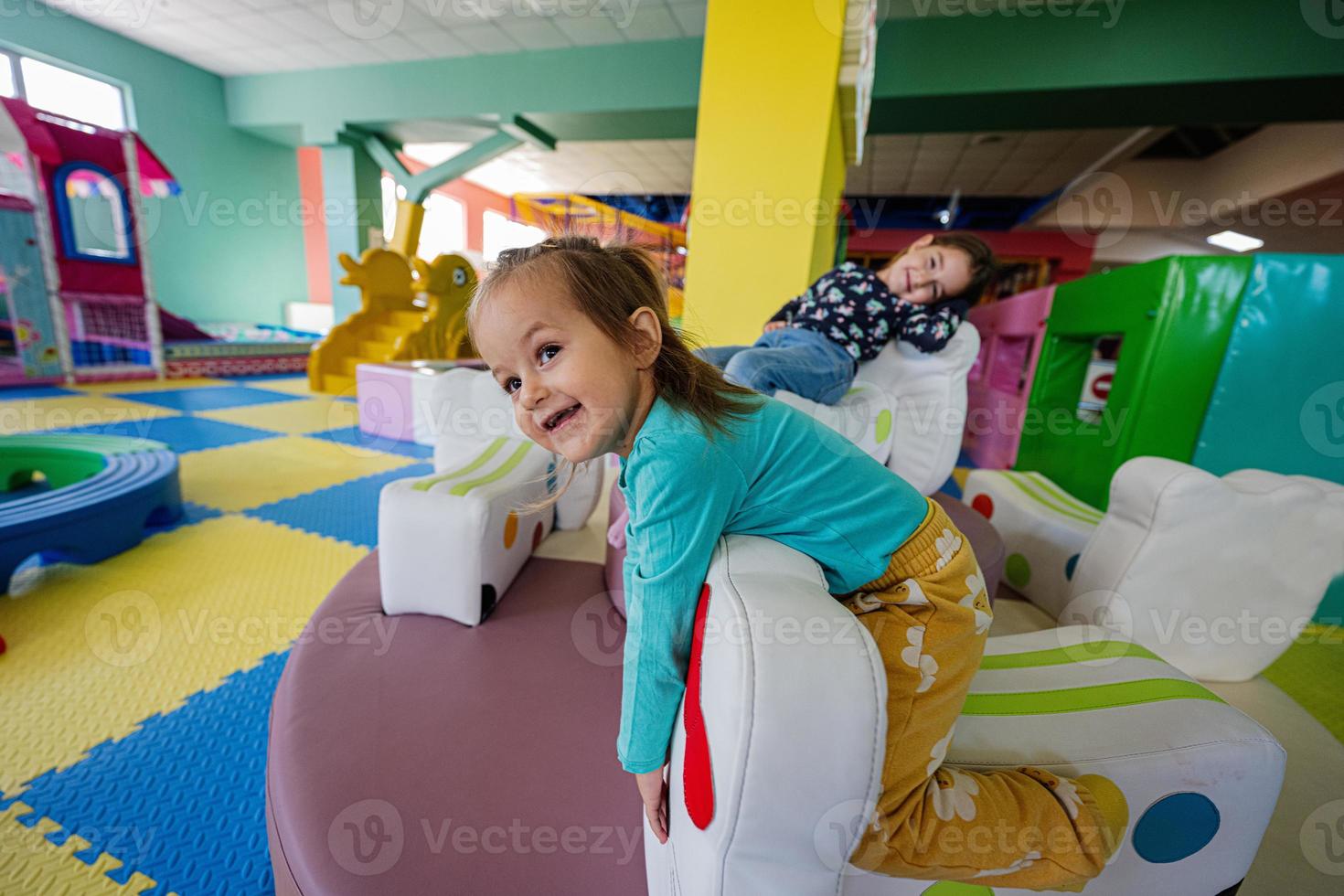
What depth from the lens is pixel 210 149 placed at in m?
5.90

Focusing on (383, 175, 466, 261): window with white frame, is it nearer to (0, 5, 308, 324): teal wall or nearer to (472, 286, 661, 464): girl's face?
(0, 5, 308, 324): teal wall

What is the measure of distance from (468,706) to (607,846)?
0.31 meters

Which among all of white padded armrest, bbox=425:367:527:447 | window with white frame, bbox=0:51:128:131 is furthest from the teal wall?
white padded armrest, bbox=425:367:527:447

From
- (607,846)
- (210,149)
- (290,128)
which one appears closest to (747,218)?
(607,846)

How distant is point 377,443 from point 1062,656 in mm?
3073

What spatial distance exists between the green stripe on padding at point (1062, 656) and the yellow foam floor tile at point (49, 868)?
3.71 feet

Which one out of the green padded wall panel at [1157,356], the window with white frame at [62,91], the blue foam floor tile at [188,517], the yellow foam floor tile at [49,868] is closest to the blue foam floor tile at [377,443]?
the blue foam floor tile at [188,517]

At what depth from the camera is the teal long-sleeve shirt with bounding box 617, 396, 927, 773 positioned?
22.3 inches

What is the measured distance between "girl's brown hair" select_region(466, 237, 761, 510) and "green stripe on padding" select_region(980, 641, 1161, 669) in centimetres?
53

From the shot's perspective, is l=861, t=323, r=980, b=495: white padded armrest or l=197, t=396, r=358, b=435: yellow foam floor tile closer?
l=861, t=323, r=980, b=495: white padded armrest

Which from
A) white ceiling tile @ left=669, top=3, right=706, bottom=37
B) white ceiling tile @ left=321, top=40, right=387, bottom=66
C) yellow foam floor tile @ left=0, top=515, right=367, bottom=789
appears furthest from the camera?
white ceiling tile @ left=321, top=40, right=387, bottom=66

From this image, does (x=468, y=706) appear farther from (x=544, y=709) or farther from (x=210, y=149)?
(x=210, y=149)

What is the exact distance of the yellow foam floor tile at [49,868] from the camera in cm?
74

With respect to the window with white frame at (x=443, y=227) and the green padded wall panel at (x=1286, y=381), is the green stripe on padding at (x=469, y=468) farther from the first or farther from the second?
the window with white frame at (x=443, y=227)
